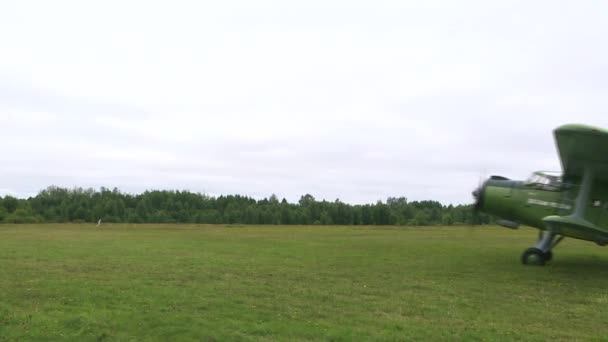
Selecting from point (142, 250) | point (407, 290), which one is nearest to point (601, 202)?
point (407, 290)

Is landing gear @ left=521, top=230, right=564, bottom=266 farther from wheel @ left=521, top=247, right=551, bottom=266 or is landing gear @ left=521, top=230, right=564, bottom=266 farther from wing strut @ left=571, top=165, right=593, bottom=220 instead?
wing strut @ left=571, top=165, right=593, bottom=220

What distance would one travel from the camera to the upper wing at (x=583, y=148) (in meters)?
13.2

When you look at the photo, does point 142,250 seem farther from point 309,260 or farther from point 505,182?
point 505,182

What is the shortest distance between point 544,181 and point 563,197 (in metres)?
0.81

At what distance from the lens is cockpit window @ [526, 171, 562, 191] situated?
682 inches

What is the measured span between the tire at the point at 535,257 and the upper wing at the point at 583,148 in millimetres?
2877

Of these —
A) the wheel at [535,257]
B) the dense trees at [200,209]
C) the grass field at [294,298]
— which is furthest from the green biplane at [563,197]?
the dense trees at [200,209]

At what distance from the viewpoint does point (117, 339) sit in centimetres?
764

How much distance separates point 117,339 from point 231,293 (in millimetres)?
3663

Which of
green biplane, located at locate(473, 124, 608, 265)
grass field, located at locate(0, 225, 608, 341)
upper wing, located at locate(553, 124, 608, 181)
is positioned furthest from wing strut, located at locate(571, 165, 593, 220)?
grass field, located at locate(0, 225, 608, 341)

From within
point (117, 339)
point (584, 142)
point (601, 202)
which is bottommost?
point (117, 339)

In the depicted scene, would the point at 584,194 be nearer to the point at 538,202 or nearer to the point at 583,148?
the point at 538,202

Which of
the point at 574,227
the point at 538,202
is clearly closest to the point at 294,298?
the point at 574,227

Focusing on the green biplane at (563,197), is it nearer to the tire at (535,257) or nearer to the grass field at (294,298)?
the tire at (535,257)
